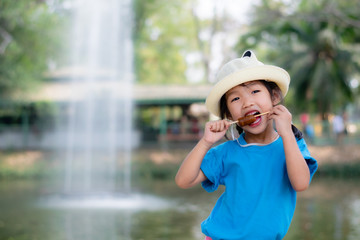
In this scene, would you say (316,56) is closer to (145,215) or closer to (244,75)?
(145,215)

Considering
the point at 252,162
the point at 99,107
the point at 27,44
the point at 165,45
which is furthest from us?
the point at 165,45

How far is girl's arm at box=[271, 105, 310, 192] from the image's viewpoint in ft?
6.41

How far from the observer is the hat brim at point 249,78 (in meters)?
2.10

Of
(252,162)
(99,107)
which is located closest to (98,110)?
(99,107)

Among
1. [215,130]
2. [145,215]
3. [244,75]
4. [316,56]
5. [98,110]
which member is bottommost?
[145,215]

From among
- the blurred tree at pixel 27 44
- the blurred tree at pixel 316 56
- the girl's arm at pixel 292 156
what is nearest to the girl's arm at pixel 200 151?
the girl's arm at pixel 292 156

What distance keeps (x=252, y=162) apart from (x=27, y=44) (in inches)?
708

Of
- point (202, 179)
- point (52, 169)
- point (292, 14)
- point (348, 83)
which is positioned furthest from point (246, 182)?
point (348, 83)

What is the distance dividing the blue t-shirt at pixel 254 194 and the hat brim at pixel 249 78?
0.85 ft

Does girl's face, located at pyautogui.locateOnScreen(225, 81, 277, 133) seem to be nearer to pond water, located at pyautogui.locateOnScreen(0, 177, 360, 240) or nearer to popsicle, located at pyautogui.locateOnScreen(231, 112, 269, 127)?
popsicle, located at pyautogui.locateOnScreen(231, 112, 269, 127)

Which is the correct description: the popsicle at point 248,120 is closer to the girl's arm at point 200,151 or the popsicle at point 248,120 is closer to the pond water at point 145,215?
the girl's arm at point 200,151

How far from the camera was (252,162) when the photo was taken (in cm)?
206

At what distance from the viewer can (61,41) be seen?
19109 mm

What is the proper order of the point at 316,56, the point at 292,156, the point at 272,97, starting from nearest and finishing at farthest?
the point at 292,156
the point at 272,97
the point at 316,56
